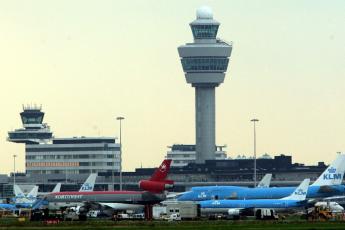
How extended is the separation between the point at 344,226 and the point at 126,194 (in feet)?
230

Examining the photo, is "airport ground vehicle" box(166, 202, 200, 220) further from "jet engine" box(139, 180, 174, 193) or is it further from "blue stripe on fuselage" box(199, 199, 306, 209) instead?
"jet engine" box(139, 180, 174, 193)

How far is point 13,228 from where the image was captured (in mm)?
137250

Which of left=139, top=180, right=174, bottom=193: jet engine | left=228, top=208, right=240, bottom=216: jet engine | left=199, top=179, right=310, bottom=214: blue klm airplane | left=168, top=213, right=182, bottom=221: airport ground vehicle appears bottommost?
left=168, top=213, right=182, bottom=221: airport ground vehicle

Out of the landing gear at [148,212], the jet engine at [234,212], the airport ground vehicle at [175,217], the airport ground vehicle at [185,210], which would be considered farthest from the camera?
the jet engine at [234,212]

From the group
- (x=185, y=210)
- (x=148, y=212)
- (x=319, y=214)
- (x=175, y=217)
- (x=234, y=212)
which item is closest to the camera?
(x=319, y=214)

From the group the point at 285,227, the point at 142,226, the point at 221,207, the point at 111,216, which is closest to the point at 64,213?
the point at 111,216

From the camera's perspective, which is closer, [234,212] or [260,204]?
[234,212]

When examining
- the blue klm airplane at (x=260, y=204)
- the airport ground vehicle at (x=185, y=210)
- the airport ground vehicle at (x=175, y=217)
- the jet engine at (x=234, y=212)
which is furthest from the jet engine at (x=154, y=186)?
the airport ground vehicle at (x=175, y=217)

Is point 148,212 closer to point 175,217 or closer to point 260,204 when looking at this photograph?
point 175,217

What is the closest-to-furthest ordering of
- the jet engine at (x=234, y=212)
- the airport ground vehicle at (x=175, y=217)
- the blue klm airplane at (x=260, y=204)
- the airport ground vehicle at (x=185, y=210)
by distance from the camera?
the airport ground vehicle at (x=175, y=217) < the airport ground vehicle at (x=185, y=210) < the jet engine at (x=234, y=212) < the blue klm airplane at (x=260, y=204)

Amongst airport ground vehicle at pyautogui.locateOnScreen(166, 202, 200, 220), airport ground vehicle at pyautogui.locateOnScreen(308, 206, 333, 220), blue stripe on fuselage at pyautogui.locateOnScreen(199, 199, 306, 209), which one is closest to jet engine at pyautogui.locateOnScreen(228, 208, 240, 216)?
airport ground vehicle at pyautogui.locateOnScreen(166, 202, 200, 220)

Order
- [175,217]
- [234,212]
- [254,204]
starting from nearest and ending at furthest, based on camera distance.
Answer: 1. [175,217]
2. [234,212]
3. [254,204]

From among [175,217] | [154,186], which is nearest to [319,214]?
[175,217]

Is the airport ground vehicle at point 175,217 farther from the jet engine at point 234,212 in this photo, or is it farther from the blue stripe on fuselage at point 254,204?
the blue stripe on fuselage at point 254,204
